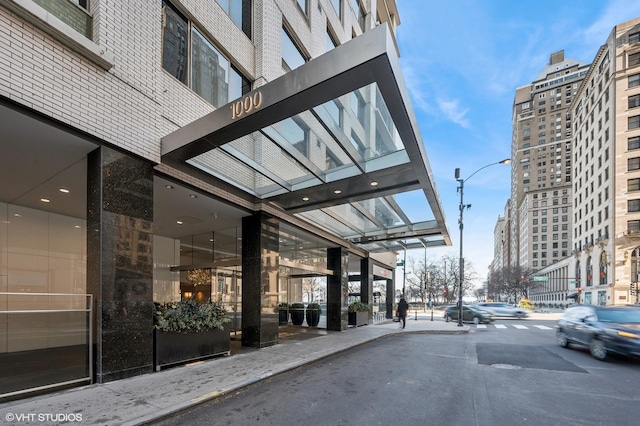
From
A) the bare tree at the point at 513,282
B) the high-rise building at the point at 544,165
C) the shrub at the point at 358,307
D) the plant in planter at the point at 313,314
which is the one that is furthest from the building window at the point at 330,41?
the high-rise building at the point at 544,165

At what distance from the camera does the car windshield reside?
1018cm

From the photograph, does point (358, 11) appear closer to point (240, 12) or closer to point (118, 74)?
point (240, 12)

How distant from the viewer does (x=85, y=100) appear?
6.56 m

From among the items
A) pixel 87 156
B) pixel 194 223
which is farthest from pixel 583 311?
pixel 87 156

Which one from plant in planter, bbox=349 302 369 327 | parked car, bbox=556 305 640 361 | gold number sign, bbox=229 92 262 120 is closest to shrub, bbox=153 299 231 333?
gold number sign, bbox=229 92 262 120

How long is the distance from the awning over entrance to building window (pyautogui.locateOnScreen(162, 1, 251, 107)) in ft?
7.33

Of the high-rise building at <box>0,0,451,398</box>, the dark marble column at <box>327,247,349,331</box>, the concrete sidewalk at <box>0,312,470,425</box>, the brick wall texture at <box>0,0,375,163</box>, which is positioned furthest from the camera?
the dark marble column at <box>327,247,349,331</box>

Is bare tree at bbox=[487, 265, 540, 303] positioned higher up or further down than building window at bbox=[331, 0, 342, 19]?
further down

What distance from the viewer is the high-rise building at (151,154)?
5918 millimetres

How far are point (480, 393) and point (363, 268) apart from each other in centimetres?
1557

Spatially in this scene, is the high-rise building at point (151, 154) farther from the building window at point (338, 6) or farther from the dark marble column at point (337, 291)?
the building window at point (338, 6)

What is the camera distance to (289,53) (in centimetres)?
1441

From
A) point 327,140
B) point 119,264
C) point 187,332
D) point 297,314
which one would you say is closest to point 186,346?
point 187,332

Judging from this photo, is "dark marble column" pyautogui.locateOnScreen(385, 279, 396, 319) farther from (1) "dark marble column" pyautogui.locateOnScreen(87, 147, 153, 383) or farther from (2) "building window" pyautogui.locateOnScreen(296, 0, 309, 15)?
(1) "dark marble column" pyautogui.locateOnScreen(87, 147, 153, 383)
